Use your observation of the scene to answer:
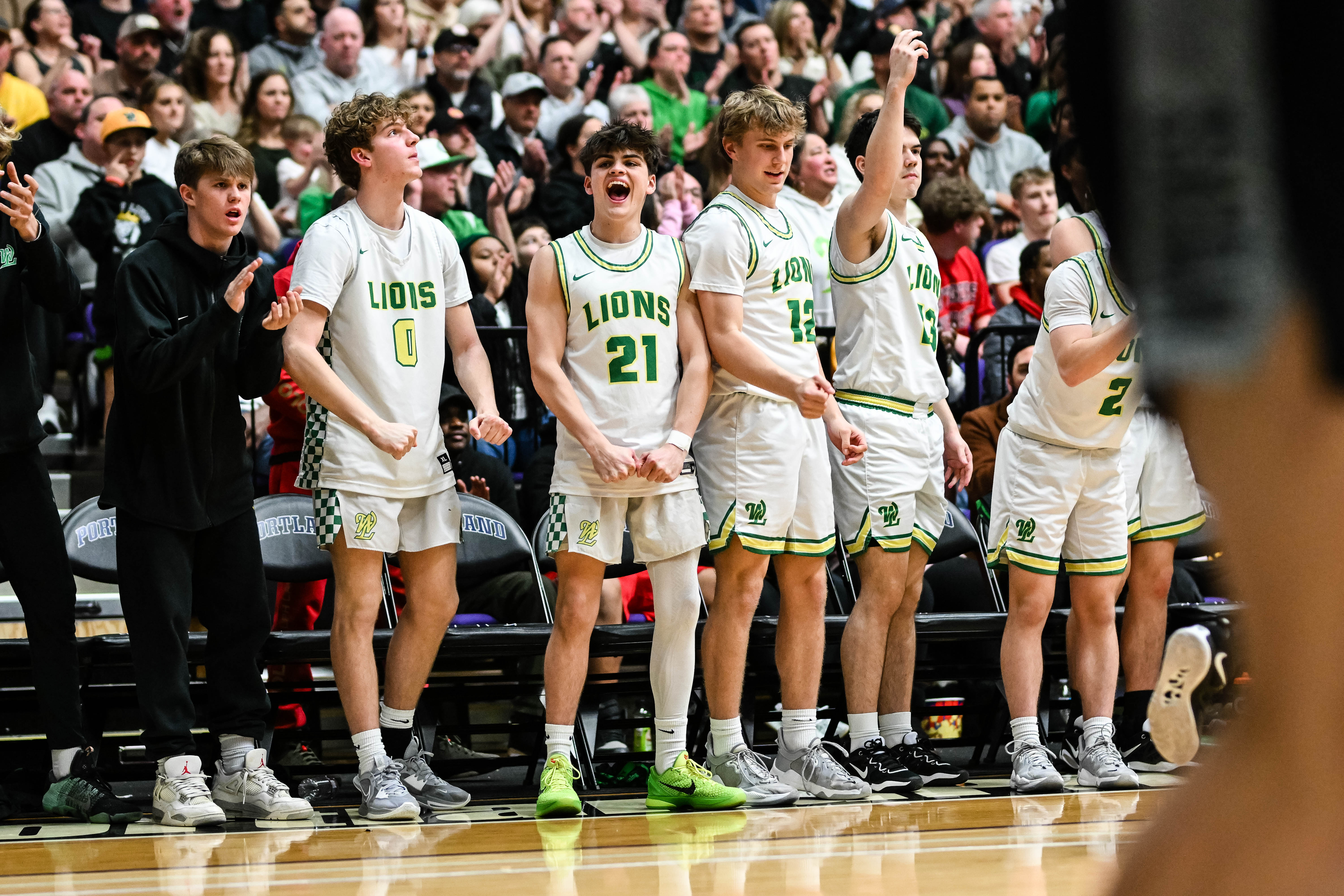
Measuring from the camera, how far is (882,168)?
5379 millimetres

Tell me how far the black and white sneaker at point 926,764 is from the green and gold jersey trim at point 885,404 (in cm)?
129

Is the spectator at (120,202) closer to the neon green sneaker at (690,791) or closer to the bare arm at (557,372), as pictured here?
the bare arm at (557,372)

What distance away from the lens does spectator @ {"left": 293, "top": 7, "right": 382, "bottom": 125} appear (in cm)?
905

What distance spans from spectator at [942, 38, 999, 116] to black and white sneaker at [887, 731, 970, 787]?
241 inches

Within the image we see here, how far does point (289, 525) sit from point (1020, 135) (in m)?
6.61

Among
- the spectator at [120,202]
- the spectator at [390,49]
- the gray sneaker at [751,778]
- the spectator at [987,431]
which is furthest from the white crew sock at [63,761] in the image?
the spectator at [390,49]

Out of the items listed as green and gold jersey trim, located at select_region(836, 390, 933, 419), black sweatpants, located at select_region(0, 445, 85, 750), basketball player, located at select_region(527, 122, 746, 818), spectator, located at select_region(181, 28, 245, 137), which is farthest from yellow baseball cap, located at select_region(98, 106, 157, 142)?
green and gold jersey trim, located at select_region(836, 390, 933, 419)

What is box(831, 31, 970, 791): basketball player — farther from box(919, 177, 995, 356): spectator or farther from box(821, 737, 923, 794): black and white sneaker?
box(919, 177, 995, 356): spectator

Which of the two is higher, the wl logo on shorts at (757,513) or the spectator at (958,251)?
the spectator at (958,251)

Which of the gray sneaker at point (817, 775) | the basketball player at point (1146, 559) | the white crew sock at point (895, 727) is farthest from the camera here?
the basketball player at point (1146, 559)

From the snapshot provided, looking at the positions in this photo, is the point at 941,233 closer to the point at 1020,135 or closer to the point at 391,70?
the point at 1020,135

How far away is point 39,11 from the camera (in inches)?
341

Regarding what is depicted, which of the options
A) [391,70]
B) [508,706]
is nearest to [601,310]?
[508,706]

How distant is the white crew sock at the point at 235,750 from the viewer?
4980mm
